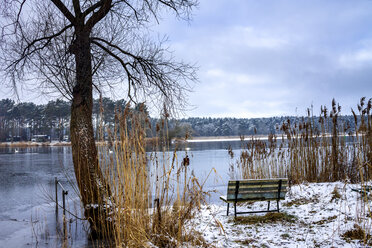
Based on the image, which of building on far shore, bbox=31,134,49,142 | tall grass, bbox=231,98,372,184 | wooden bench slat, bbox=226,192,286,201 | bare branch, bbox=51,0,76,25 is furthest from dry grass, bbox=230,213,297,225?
building on far shore, bbox=31,134,49,142

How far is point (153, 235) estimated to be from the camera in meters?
2.94

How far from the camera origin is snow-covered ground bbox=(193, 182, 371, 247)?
3225 millimetres

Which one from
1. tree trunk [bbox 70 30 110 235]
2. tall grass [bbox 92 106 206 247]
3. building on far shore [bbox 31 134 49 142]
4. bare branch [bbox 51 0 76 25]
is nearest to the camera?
tall grass [bbox 92 106 206 247]

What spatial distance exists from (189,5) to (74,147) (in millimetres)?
3295

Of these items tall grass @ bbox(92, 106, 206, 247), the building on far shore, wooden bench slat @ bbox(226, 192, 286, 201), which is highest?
the building on far shore

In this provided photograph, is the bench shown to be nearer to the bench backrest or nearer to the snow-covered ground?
the bench backrest

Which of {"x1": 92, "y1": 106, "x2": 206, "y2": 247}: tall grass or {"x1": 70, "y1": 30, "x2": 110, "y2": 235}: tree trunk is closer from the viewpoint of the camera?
{"x1": 92, "y1": 106, "x2": 206, "y2": 247}: tall grass

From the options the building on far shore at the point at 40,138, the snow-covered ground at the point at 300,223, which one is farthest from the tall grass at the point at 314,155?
the building on far shore at the point at 40,138

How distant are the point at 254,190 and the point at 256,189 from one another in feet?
0.11

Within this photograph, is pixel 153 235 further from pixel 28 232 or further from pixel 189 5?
pixel 189 5

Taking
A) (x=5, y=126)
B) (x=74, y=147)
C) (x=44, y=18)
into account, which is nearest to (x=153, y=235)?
(x=74, y=147)

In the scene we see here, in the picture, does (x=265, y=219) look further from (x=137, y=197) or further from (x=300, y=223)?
(x=137, y=197)

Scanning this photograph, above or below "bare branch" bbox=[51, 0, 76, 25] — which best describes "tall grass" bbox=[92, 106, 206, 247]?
below

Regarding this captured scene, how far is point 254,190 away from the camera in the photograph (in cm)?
442
